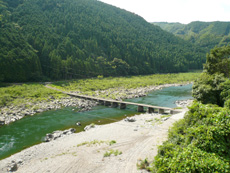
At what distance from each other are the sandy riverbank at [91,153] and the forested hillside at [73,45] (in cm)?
5179

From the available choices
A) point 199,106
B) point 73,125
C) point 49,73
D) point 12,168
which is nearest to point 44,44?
point 49,73

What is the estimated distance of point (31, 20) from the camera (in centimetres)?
11425

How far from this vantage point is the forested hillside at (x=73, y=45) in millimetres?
69638

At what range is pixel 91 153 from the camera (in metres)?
16.1

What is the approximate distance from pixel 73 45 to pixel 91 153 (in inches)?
3938

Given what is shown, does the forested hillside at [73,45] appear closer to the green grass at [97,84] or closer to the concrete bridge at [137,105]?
the green grass at [97,84]

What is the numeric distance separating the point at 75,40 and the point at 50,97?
84.3 m

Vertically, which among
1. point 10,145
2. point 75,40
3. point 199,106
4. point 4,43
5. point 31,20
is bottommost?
point 10,145

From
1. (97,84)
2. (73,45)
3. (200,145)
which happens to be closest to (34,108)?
(97,84)

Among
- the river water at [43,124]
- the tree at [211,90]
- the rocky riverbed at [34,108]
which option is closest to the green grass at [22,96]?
the rocky riverbed at [34,108]

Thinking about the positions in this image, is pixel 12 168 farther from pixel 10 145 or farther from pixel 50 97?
pixel 50 97

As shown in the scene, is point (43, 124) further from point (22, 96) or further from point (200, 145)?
point (200, 145)

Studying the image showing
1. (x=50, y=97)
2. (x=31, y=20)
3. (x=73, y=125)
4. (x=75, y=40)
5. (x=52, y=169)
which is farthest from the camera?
(x=75, y=40)

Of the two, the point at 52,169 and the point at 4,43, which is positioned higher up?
the point at 4,43
